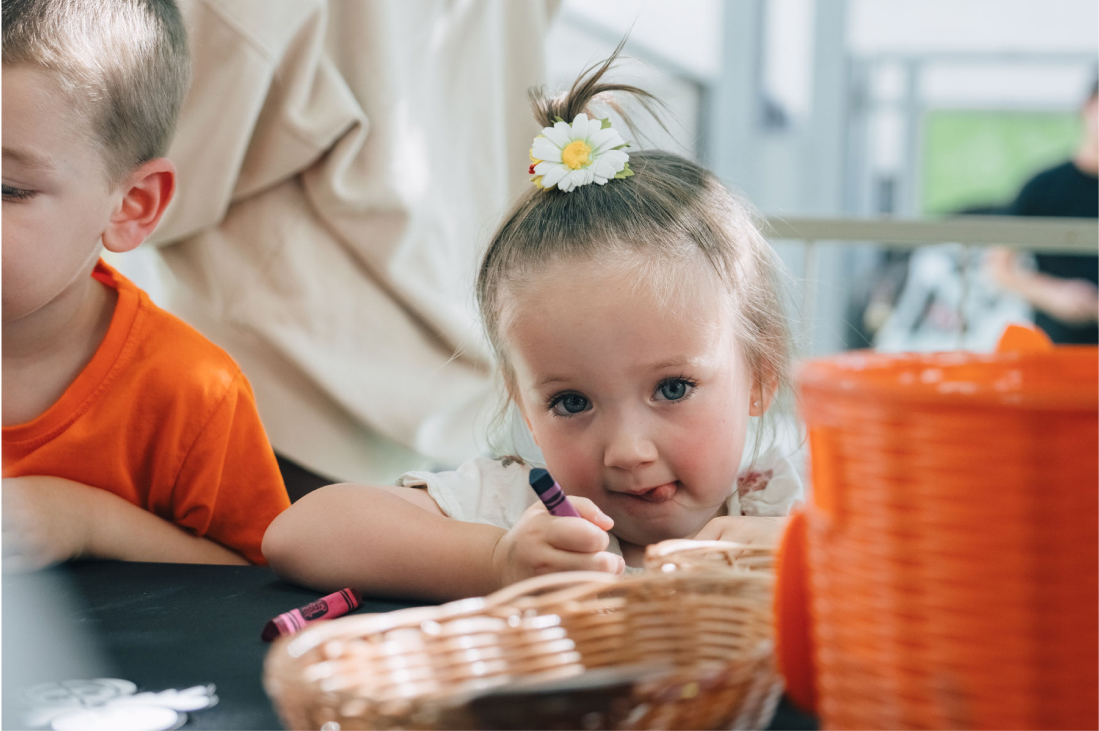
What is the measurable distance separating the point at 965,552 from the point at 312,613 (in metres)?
0.43

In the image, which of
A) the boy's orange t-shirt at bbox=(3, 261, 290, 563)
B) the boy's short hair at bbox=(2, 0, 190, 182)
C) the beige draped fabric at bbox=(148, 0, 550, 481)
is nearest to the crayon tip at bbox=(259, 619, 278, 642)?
the boy's orange t-shirt at bbox=(3, 261, 290, 563)

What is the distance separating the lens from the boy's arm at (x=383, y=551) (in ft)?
2.41

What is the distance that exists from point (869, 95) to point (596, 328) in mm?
4006

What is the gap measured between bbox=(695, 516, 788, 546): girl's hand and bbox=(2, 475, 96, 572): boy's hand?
1.76ft

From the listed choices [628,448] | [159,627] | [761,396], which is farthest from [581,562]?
[761,396]

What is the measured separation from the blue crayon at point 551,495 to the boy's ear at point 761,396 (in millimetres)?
361

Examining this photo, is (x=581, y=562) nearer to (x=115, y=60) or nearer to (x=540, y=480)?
(x=540, y=480)

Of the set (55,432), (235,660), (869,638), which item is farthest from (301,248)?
(869,638)

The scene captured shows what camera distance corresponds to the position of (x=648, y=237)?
0.88 meters

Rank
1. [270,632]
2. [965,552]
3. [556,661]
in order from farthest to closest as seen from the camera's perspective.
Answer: [270,632] < [556,661] < [965,552]

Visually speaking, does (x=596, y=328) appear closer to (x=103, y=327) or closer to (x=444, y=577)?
(x=444, y=577)

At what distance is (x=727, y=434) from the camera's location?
858 millimetres

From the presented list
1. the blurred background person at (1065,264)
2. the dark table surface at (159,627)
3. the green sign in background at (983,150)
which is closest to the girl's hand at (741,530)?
the dark table surface at (159,627)

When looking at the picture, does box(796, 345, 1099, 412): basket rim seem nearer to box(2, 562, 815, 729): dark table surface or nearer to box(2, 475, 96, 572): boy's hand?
box(2, 562, 815, 729): dark table surface
